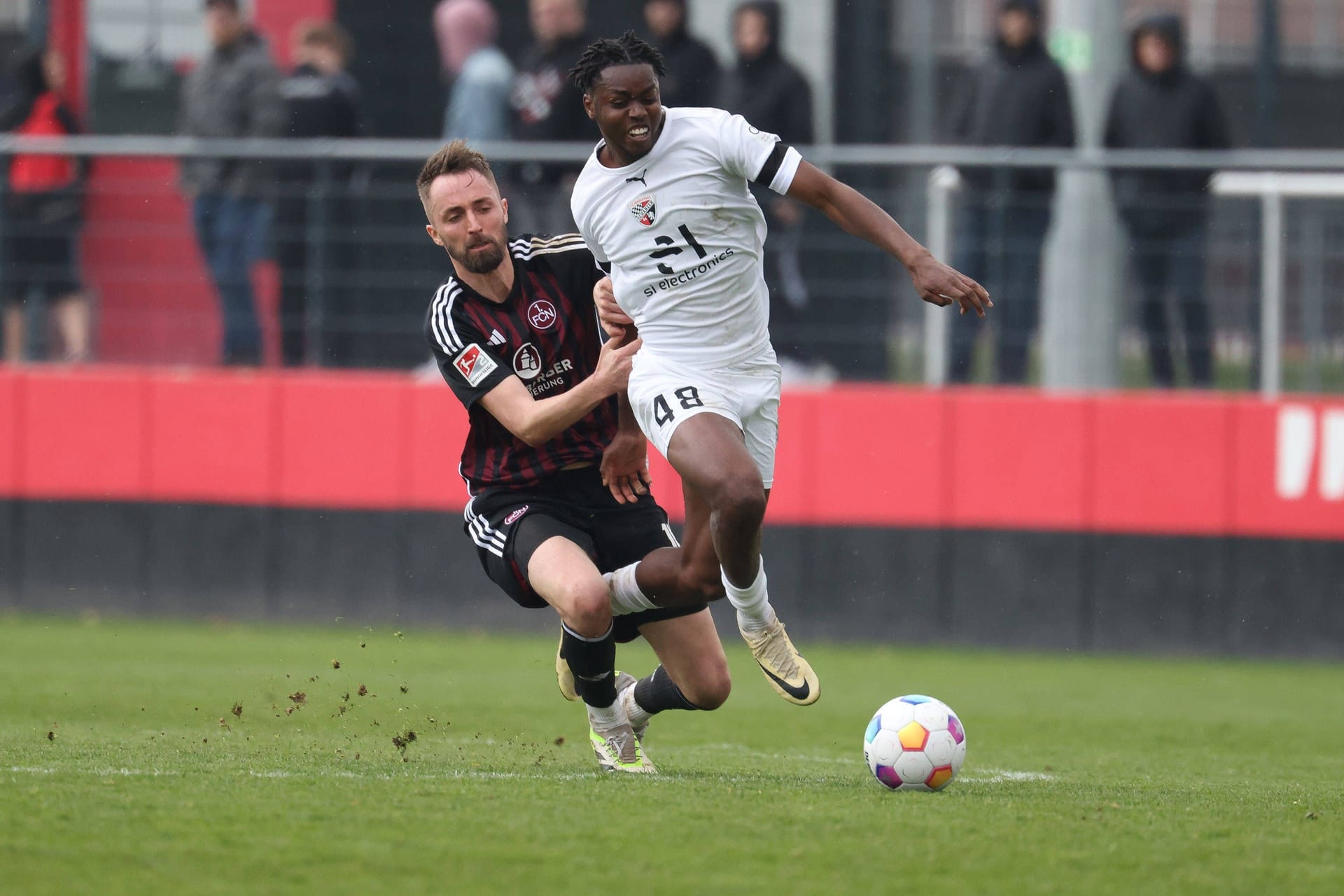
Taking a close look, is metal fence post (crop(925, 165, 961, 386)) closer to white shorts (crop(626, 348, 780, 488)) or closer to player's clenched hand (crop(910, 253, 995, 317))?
white shorts (crop(626, 348, 780, 488))

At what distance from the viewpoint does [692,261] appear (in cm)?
670

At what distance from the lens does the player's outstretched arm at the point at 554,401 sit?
6.47m

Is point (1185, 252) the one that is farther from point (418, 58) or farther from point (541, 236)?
point (418, 58)

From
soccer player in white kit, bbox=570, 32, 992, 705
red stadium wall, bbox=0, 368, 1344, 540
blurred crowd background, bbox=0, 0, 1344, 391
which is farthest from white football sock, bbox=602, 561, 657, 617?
blurred crowd background, bbox=0, 0, 1344, 391

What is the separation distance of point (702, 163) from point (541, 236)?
2.69ft

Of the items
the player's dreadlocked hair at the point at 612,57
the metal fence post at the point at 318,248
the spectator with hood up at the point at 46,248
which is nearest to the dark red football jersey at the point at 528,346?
the player's dreadlocked hair at the point at 612,57

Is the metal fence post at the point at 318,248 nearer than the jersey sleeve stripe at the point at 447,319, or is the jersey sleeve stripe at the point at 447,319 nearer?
the jersey sleeve stripe at the point at 447,319

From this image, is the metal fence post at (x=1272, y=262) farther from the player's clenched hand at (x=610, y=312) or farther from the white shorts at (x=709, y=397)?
the player's clenched hand at (x=610, y=312)

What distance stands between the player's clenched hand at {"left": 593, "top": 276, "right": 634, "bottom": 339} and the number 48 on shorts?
1.05 ft


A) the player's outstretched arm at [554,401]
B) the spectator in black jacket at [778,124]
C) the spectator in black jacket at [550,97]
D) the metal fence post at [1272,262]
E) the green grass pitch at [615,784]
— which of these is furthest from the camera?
the spectator in black jacket at [550,97]

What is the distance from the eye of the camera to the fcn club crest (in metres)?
6.64

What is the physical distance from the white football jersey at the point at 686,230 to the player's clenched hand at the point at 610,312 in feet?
0.12

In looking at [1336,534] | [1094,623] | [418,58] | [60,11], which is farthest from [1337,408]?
[60,11]

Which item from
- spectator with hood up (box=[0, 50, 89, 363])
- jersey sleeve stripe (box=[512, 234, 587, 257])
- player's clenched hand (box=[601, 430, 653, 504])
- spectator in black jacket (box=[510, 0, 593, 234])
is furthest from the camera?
spectator with hood up (box=[0, 50, 89, 363])
